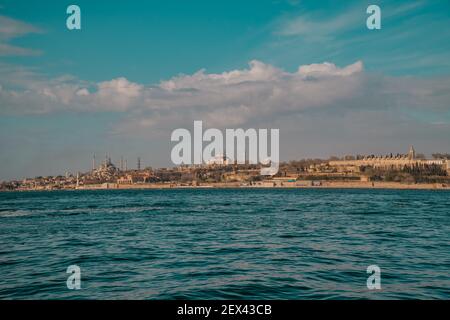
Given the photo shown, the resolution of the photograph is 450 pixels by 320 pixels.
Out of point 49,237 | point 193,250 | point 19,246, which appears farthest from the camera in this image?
point 49,237

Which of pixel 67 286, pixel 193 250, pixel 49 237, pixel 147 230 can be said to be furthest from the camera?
pixel 147 230

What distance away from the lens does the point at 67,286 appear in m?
13.5

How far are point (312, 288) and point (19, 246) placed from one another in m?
17.3

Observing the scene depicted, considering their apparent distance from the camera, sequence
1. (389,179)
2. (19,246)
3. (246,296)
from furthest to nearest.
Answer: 1. (389,179)
2. (19,246)
3. (246,296)

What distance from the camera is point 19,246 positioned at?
77.4ft
